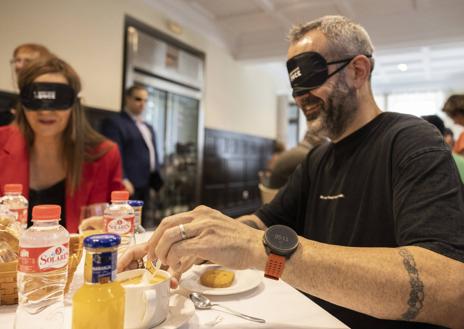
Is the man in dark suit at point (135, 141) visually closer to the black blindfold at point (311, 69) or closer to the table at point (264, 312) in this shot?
the black blindfold at point (311, 69)

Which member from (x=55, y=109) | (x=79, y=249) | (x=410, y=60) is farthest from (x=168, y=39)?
(x=410, y=60)

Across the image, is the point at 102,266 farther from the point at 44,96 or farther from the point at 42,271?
the point at 44,96

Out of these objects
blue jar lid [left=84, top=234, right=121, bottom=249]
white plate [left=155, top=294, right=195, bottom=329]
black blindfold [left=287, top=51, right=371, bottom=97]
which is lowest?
white plate [left=155, top=294, right=195, bottom=329]

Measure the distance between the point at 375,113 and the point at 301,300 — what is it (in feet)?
2.58

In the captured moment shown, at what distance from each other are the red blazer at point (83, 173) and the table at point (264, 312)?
72cm

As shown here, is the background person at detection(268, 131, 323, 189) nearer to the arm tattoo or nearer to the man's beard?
the man's beard

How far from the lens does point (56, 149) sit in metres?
1.64

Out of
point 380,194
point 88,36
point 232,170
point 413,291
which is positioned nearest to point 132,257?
point 413,291

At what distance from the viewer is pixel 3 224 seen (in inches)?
30.6

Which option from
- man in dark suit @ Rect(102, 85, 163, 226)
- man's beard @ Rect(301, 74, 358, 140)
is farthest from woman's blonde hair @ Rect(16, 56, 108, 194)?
man in dark suit @ Rect(102, 85, 163, 226)

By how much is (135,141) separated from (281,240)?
287cm

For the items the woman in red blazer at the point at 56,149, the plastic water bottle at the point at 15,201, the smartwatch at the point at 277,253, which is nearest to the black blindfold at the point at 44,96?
the woman in red blazer at the point at 56,149

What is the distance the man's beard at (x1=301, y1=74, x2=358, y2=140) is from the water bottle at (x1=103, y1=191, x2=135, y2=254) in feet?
2.65

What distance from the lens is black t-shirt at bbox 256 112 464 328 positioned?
0.79 metres
